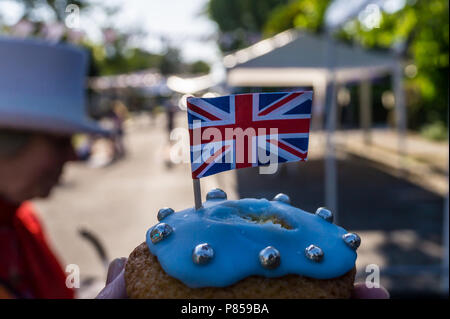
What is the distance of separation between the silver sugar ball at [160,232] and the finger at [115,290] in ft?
0.36

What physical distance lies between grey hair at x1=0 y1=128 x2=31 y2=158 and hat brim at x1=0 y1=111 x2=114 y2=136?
64 mm

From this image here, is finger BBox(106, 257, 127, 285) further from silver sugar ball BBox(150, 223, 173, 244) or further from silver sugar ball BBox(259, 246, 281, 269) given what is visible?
silver sugar ball BBox(259, 246, 281, 269)

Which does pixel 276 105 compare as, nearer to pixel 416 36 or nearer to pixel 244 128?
pixel 244 128

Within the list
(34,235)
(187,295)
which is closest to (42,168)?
(34,235)

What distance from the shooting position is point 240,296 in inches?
31.6

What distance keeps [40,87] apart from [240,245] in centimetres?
153

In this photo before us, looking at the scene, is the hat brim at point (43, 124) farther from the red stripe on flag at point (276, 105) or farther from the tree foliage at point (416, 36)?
the tree foliage at point (416, 36)

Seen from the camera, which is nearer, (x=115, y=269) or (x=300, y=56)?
(x=115, y=269)

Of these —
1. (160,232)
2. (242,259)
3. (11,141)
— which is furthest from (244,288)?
(11,141)

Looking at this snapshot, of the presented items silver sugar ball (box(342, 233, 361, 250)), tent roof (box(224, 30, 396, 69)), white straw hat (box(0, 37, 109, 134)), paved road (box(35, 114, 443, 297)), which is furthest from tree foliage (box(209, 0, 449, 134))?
silver sugar ball (box(342, 233, 361, 250))

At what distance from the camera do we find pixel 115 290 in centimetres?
83

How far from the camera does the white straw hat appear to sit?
1.86 m

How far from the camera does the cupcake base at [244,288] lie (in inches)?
31.7
